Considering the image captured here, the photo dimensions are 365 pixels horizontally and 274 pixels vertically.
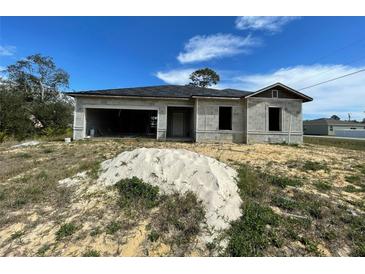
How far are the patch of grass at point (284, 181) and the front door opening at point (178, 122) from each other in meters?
11.5

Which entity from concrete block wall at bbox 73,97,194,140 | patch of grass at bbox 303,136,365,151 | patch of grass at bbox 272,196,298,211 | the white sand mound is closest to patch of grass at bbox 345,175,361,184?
patch of grass at bbox 272,196,298,211

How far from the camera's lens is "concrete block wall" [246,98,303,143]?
1339 centimetres

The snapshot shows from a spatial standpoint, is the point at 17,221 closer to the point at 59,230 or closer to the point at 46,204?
the point at 46,204

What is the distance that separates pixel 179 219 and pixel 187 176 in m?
1.27

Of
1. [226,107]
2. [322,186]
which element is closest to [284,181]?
[322,186]

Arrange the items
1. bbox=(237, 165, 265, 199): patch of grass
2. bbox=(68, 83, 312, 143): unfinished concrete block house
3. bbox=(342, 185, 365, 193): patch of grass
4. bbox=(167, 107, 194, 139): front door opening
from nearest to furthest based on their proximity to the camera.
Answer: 1. bbox=(237, 165, 265, 199): patch of grass
2. bbox=(342, 185, 365, 193): patch of grass
3. bbox=(68, 83, 312, 143): unfinished concrete block house
4. bbox=(167, 107, 194, 139): front door opening

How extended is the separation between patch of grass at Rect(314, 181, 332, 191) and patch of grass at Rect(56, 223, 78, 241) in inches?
198

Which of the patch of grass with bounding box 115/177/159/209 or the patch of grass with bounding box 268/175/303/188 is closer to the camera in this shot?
the patch of grass with bounding box 115/177/159/209

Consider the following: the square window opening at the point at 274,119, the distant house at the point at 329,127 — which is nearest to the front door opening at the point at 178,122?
the square window opening at the point at 274,119

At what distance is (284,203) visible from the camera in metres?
3.99

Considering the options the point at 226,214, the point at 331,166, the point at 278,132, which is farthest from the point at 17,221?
the point at 278,132

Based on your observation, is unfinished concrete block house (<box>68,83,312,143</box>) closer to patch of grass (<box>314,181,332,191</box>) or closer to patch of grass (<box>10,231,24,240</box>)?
patch of grass (<box>314,181,332,191</box>)

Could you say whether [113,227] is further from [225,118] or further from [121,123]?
[121,123]

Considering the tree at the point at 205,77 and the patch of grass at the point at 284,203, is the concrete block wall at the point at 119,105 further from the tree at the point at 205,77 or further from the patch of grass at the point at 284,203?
the tree at the point at 205,77
